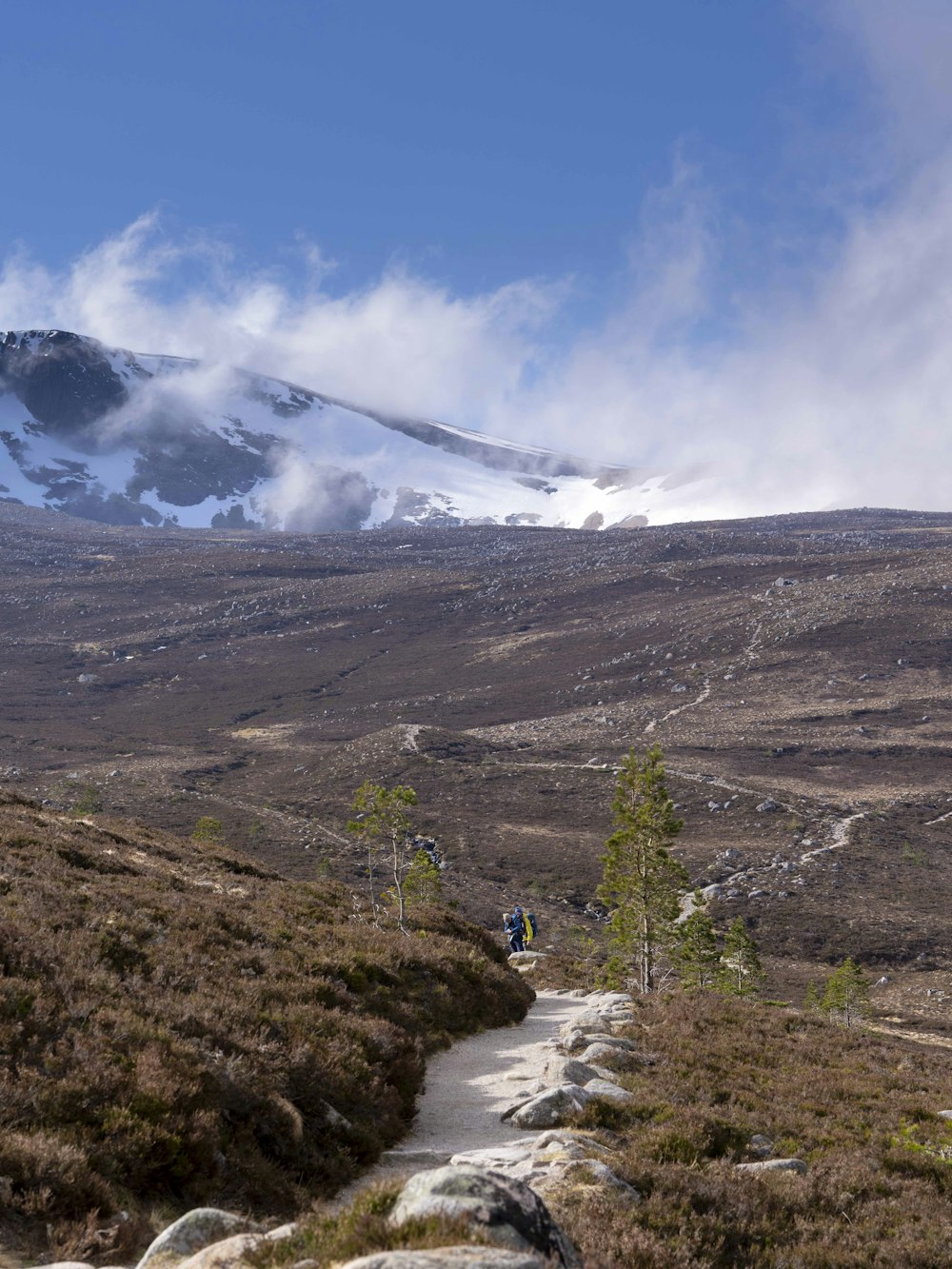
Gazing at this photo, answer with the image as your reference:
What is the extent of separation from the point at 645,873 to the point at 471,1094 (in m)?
18.3

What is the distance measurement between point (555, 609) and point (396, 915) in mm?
124022

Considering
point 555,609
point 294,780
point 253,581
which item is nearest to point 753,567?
point 555,609

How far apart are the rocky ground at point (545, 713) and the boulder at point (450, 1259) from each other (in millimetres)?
35118

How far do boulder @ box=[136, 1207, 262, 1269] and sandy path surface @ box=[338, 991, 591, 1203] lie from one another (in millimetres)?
1362

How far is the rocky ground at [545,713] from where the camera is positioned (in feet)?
176

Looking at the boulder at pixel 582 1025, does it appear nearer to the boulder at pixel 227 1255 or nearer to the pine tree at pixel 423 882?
the boulder at pixel 227 1255

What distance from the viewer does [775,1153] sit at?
9.97 meters

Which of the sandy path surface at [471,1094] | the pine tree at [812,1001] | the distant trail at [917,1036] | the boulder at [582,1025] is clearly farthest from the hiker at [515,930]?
the pine tree at [812,1001]

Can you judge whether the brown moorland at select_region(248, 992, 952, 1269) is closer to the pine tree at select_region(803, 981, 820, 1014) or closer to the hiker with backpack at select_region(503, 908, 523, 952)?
the hiker with backpack at select_region(503, 908, 523, 952)

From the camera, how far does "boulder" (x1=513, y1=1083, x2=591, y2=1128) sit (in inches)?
397

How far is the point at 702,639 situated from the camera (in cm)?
11938

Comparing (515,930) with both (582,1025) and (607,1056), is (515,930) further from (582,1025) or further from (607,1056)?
(607,1056)

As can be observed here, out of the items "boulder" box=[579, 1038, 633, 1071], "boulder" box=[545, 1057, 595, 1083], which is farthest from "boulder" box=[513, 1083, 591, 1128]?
"boulder" box=[579, 1038, 633, 1071]

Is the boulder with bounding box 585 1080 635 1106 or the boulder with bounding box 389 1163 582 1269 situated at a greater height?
the boulder with bounding box 389 1163 582 1269
